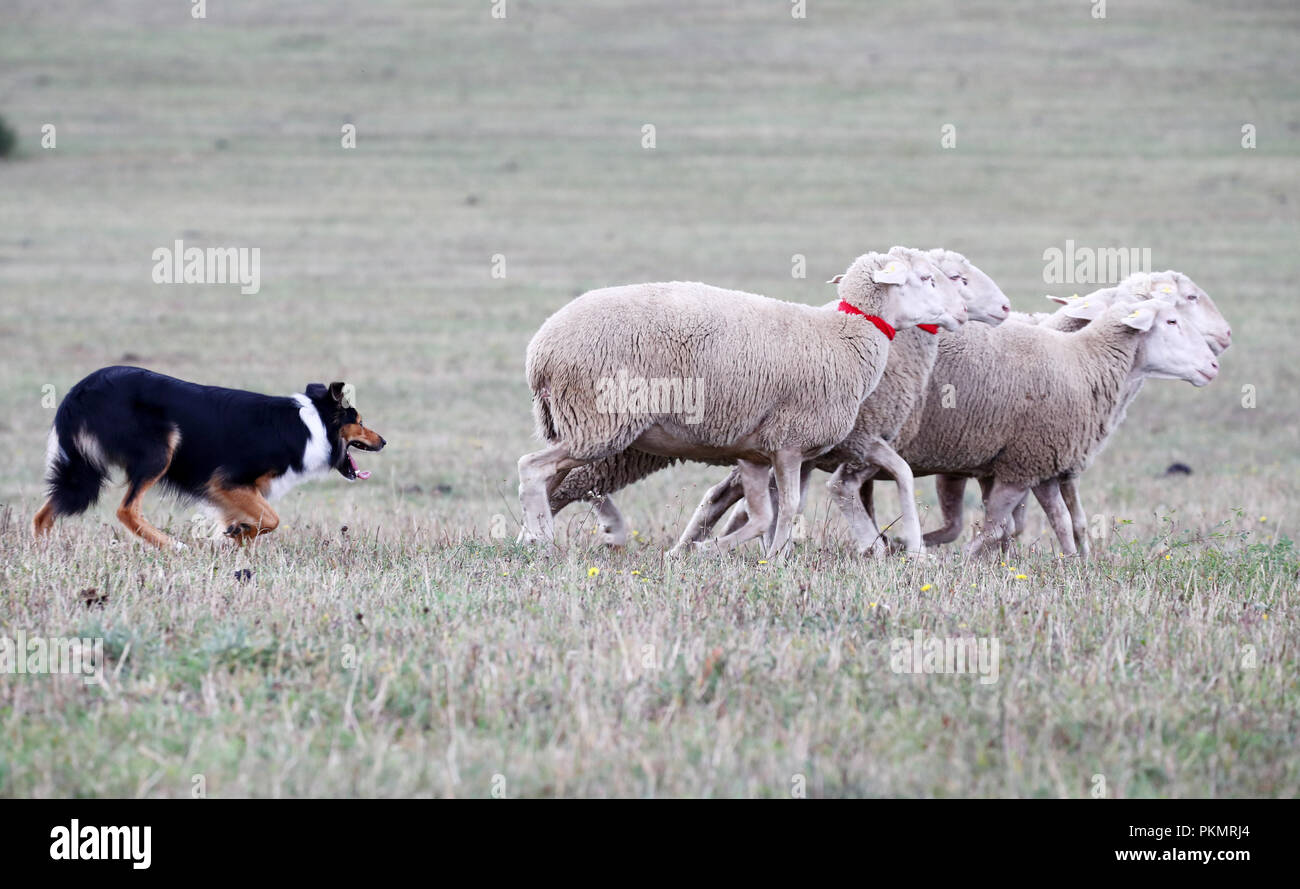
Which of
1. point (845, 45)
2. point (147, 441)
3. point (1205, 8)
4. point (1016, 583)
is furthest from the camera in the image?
point (1205, 8)

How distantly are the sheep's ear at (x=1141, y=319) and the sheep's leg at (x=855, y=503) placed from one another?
1927 mm

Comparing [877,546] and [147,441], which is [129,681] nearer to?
[147,441]

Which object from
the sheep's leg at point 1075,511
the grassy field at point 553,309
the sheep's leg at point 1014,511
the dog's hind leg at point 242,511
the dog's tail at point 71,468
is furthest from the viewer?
the sheep's leg at point 1014,511

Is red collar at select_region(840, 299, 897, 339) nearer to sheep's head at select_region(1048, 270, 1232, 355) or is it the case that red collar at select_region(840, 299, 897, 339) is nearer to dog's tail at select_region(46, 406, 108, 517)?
sheep's head at select_region(1048, 270, 1232, 355)

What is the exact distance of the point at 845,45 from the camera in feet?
180

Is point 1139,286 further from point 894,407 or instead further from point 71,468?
point 71,468

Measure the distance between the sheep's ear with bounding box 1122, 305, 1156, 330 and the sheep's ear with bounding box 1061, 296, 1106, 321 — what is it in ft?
1.27

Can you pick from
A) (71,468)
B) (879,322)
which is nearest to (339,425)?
(71,468)

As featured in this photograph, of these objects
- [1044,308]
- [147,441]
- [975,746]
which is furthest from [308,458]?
[1044,308]

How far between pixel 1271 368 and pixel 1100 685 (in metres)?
15.5

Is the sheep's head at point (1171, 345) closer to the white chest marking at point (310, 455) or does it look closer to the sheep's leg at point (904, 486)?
the sheep's leg at point (904, 486)

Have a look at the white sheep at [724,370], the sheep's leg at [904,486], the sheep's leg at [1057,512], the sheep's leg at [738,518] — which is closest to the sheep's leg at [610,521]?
the white sheep at [724,370]

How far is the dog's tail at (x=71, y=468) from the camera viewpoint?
736 cm

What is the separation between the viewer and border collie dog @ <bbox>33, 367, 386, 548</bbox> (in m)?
7.39
